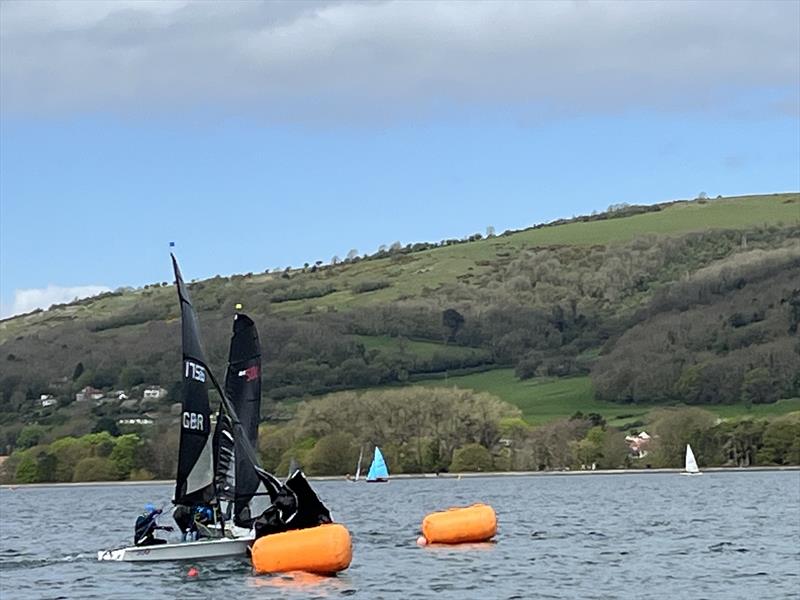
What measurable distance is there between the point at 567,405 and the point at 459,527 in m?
128

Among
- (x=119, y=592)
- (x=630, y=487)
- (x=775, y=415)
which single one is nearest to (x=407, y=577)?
(x=119, y=592)

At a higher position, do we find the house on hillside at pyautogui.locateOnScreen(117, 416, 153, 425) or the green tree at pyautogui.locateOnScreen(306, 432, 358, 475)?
the house on hillside at pyautogui.locateOnScreen(117, 416, 153, 425)

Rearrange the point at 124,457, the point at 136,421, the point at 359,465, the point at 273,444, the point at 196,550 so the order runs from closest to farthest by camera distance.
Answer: the point at 196,550 < the point at 359,465 < the point at 273,444 < the point at 124,457 < the point at 136,421

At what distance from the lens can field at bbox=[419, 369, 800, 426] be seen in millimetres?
176250

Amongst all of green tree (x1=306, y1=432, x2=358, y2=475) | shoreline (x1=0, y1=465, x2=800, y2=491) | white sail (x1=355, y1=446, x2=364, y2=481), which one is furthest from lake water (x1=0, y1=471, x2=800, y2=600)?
green tree (x1=306, y1=432, x2=358, y2=475)

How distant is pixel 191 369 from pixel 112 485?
373 feet

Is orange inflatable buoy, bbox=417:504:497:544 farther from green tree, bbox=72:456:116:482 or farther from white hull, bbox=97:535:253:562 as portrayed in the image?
green tree, bbox=72:456:116:482

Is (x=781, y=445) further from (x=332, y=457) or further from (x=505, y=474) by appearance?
(x=332, y=457)

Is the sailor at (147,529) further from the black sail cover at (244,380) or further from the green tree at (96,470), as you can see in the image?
the green tree at (96,470)

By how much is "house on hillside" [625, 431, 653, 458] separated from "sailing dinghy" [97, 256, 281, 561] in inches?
4371

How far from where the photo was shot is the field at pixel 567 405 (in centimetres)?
17625

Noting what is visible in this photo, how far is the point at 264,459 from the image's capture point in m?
155

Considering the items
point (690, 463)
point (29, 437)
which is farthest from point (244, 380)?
point (29, 437)

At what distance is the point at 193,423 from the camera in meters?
51.3
